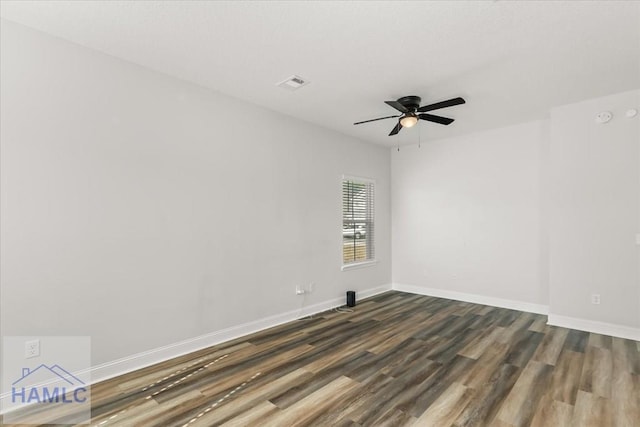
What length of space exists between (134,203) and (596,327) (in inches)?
212

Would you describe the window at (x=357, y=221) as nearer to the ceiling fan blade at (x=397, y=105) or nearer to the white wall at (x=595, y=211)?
the ceiling fan blade at (x=397, y=105)

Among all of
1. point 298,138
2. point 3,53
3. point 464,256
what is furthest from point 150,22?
point 464,256

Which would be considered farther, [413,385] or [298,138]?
[298,138]

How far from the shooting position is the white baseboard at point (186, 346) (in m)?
2.72

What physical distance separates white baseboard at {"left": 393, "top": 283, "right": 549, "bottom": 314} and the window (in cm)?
98

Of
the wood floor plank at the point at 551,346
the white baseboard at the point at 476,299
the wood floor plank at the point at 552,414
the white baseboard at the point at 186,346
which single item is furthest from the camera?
the white baseboard at the point at 476,299

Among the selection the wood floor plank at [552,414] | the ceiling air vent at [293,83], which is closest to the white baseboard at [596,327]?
the wood floor plank at [552,414]

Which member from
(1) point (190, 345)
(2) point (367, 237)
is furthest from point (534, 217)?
(1) point (190, 345)

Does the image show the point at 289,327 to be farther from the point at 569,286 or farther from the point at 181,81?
the point at 569,286

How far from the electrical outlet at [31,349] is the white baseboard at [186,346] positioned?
270 mm

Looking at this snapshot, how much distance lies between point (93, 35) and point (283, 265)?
9.99ft

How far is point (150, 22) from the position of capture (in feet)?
7.76

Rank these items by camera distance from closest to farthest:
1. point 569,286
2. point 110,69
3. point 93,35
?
point 93,35 → point 110,69 → point 569,286

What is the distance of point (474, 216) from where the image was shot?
210 inches
